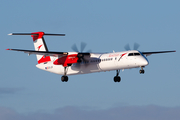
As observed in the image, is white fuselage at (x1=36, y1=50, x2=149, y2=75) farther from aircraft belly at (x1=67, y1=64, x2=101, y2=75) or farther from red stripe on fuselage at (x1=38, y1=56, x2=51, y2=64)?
red stripe on fuselage at (x1=38, y1=56, x2=51, y2=64)

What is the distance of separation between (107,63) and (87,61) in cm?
274

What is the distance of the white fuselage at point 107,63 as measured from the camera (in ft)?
116

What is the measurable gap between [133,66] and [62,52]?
8.68 m

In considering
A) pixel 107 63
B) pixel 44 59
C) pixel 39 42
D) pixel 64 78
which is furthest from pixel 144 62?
pixel 39 42

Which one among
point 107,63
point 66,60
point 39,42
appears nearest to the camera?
point 107,63

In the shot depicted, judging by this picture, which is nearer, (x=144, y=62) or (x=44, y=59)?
(x=144, y=62)

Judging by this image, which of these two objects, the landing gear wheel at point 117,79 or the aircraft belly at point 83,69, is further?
the landing gear wheel at point 117,79

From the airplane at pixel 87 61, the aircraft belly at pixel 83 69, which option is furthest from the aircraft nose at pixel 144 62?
the aircraft belly at pixel 83 69

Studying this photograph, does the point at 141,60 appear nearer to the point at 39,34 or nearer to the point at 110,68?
the point at 110,68

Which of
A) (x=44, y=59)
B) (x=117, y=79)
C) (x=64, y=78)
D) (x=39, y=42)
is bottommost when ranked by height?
(x=117, y=79)

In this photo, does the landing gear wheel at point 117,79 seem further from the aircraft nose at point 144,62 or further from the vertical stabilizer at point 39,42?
the vertical stabilizer at point 39,42

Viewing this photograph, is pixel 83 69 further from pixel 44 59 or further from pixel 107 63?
pixel 44 59

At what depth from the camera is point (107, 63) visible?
123 feet

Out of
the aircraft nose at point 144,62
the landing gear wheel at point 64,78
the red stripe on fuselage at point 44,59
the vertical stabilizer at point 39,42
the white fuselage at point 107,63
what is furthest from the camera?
the vertical stabilizer at point 39,42
